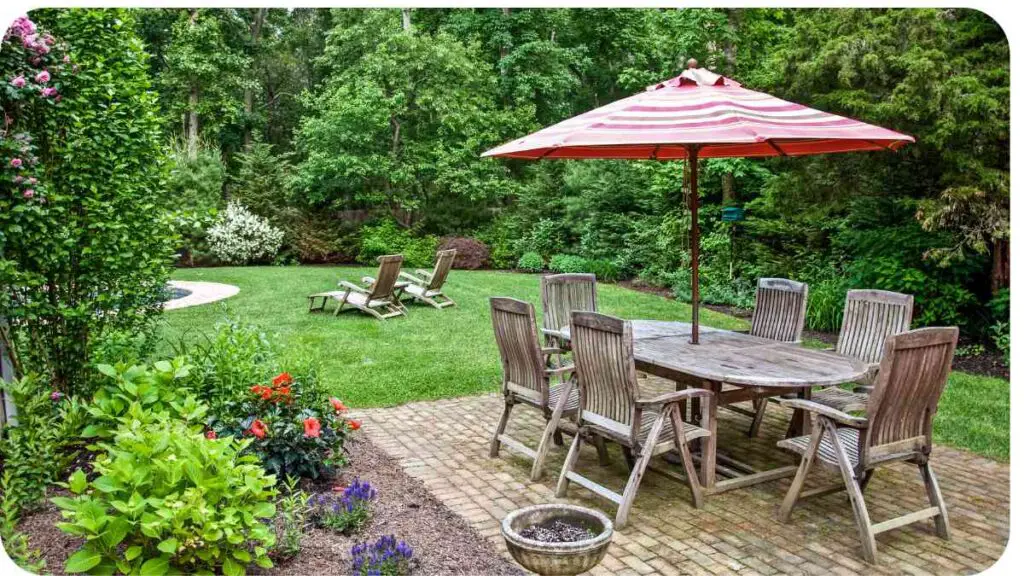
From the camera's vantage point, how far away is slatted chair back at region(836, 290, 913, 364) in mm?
5508

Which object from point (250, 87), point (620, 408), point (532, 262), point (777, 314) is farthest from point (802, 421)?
point (250, 87)

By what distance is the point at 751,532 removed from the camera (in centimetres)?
428

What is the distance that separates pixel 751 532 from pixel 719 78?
2.99m

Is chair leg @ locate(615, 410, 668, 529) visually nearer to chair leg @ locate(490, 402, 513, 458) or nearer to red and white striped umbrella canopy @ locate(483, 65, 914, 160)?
chair leg @ locate(490, 402, 513, 458)

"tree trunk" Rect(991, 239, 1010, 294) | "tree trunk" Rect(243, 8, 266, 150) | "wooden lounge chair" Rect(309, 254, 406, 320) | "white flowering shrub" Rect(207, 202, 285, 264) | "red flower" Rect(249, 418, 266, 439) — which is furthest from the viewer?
"tree trunk" Rect(243, 8, 266, 150)

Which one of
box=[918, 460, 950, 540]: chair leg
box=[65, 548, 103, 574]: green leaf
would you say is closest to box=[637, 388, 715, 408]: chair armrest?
box=[918, 460, 950, 540]: chair leg

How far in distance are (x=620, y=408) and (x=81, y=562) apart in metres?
2.79

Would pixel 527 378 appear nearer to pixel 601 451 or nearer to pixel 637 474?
pixel 601 451

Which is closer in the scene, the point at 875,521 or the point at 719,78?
the point at 875,521

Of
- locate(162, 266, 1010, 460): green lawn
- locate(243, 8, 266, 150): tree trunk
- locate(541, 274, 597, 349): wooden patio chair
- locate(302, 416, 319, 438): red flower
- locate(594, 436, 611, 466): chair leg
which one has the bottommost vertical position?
locate(162, 266, 1010, 460): green lawn

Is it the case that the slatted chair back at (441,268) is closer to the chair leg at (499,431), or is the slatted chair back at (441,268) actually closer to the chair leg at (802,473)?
the chair leg at (499,431)

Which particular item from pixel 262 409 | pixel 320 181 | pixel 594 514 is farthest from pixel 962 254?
pixel 320 181

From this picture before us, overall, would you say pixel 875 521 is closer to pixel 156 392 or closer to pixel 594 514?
pixel 594 514

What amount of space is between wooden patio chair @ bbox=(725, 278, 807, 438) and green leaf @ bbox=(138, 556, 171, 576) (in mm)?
4219
